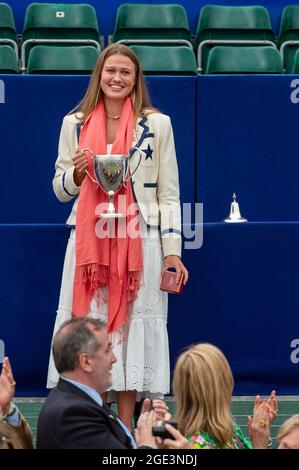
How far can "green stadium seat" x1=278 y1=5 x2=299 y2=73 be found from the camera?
8977 mm

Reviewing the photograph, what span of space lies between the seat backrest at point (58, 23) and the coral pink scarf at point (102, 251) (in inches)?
152

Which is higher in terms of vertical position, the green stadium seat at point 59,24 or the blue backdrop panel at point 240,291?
the green stadium seat at point 59,24

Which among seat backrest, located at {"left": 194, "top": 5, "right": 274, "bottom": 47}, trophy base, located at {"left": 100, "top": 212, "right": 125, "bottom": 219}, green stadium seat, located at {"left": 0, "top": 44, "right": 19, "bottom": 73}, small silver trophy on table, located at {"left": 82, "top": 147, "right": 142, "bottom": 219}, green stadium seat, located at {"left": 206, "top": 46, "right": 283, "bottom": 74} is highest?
seat backrest, located at {"left": 194, "top": 5, "right": 274, "bottom": 47}

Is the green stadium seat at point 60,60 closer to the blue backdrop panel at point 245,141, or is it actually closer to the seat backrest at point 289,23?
the blue backdrop panel at point 245,141

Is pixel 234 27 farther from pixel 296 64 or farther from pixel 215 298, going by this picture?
pixel 215 298

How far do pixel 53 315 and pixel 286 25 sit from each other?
458 cm

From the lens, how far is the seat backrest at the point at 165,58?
26.9ft

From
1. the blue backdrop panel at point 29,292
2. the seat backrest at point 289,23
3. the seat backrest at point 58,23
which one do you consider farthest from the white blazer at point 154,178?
the seat backrest at point 289,23

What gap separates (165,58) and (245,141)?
1.37m

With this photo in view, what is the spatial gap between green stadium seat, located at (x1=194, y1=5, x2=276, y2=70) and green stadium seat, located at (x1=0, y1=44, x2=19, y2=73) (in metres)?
1.66

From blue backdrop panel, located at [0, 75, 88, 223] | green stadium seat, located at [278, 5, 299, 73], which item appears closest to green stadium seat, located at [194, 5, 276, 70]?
green stadium seat, located at [278, 5, 299, 73]

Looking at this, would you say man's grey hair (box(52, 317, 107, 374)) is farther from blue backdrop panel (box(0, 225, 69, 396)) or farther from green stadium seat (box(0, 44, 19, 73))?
green stadium seat (box(0, 44, 19, 73))
